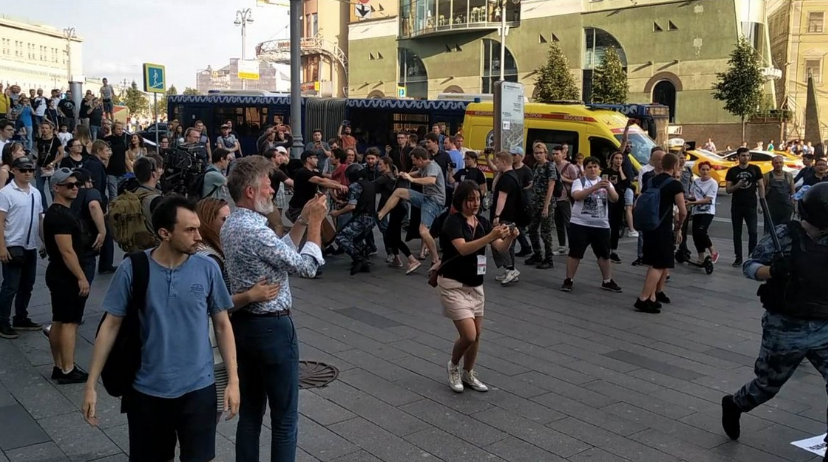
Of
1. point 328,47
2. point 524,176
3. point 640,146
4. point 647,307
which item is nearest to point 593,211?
point 524,176

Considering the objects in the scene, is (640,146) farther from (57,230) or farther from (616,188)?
(57,230)

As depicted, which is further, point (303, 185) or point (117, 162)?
point (117, 162)

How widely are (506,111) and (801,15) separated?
44084 mm

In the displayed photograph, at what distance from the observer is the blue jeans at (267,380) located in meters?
3.64

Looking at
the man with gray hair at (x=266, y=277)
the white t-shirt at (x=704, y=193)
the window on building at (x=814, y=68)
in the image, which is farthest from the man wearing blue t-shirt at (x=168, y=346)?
the window on building at (x=814, y=68)

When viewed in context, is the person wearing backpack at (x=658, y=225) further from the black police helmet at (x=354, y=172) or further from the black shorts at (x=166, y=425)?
the black shorts at (x=166, y=425)

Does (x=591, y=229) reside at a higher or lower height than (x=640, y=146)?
lower

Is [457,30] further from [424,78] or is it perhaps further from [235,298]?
[235,298]

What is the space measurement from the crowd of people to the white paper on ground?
1.36 ft

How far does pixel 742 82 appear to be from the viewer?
34875mm

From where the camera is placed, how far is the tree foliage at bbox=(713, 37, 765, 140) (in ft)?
113

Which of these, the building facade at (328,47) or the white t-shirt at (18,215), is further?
the building facade at (328,47)

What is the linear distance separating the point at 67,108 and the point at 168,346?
76.4 feet

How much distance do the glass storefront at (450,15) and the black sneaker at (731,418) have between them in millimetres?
41127
